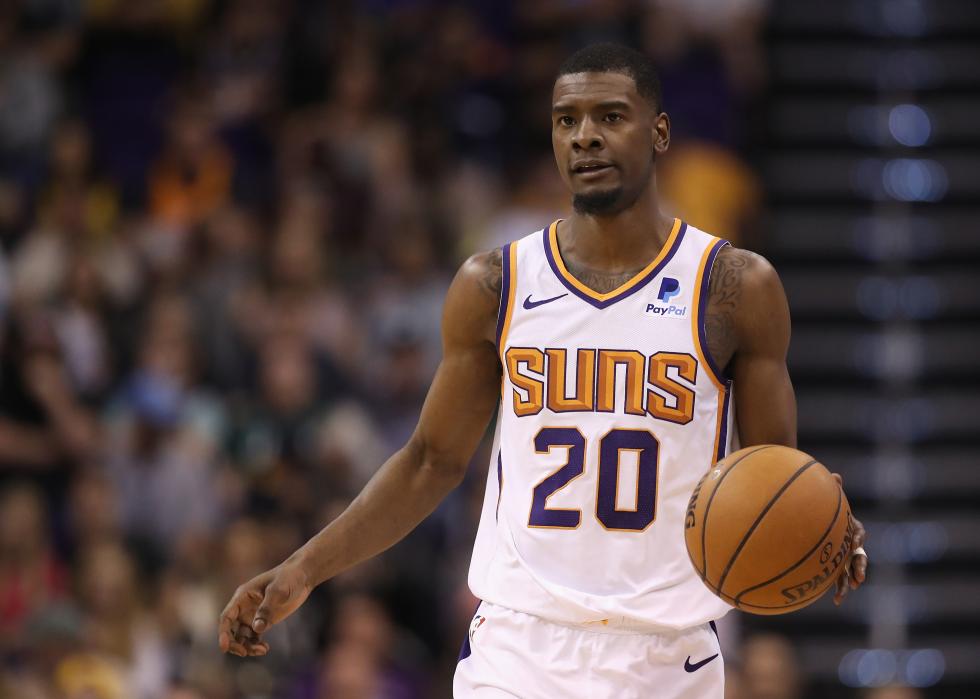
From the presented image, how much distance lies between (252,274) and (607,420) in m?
5.87

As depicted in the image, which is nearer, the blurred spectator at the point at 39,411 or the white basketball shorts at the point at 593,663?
the white basketball shorts at the point at 593,663

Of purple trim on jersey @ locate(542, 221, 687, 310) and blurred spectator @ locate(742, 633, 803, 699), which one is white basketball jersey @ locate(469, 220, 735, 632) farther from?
blurred spectator @ locate(742, 633, 803, 699)

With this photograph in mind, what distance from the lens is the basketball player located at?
4418 mm

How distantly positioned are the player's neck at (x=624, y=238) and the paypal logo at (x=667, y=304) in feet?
0.36

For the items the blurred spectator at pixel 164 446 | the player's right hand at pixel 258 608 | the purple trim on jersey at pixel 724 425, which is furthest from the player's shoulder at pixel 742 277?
the blurred spectator at pixel 164 446

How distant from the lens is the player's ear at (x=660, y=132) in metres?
4.66

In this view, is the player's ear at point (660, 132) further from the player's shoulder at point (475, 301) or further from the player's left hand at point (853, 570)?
the player's left hand at point (853, 570)

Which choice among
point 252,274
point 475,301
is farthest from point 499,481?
point 252,274

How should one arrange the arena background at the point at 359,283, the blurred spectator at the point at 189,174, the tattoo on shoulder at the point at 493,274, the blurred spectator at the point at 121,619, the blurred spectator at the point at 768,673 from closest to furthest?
1. the tattoo on shoulder at the point at 493,274
2. the blurred spectator at the point at 768,673
3. the blurred spectator at the point at 121,619
4. the arena background at the point at 359,283
5. the blurred spectator at the point at 189,174

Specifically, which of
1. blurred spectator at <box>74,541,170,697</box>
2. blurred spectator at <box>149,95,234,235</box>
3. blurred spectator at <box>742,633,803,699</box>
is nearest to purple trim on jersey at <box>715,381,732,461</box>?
blurred spectator at <box>742,633,803,699</box>

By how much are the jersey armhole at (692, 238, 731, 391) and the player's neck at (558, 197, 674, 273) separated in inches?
6.1

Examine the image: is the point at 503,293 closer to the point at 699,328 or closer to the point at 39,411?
the point at 699,328

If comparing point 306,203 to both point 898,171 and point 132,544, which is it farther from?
point 898,171

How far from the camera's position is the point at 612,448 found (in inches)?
175
